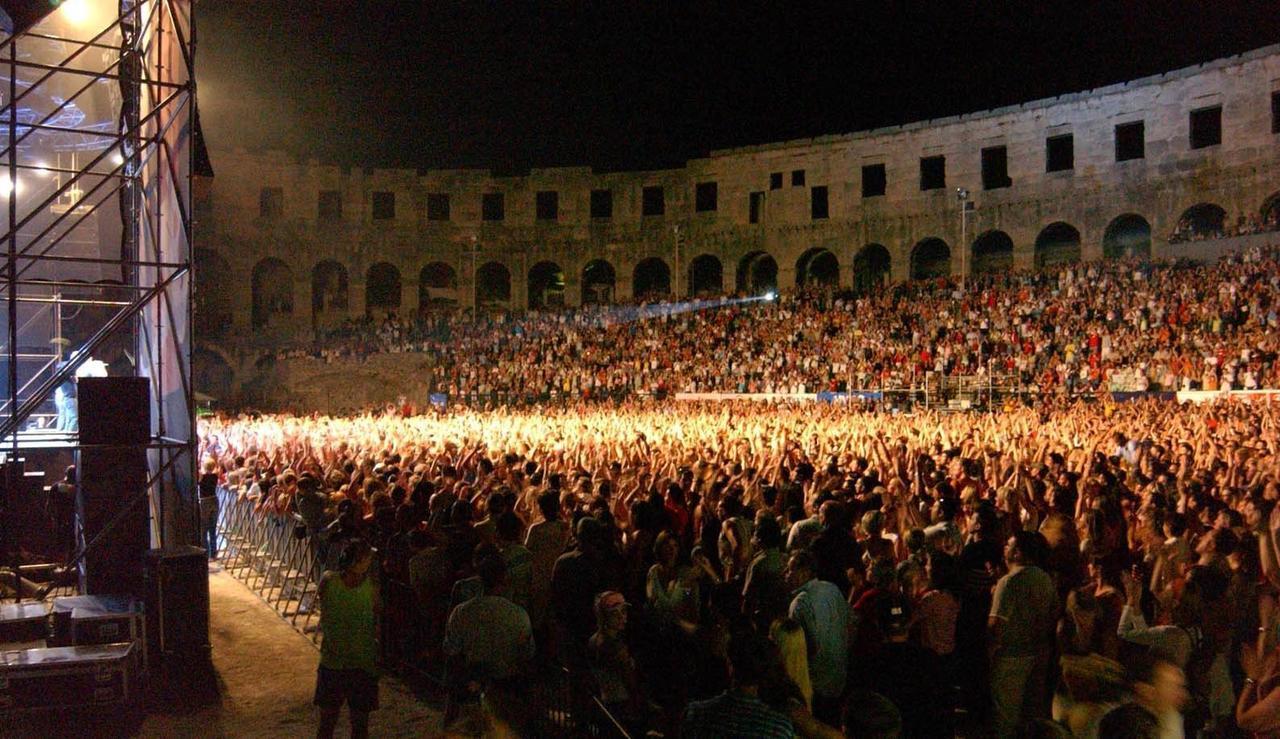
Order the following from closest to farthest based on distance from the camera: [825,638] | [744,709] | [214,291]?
[744,709], [825,638], [214,291]

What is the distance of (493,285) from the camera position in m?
52.3

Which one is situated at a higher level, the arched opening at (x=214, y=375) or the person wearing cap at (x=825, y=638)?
the arched opening at (x=214, y=375)

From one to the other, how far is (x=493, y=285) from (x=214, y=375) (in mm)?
15789

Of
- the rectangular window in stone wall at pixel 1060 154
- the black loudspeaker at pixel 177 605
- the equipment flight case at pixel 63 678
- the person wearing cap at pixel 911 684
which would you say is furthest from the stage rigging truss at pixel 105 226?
the rectangular window in stone wall at pixel 1060 154

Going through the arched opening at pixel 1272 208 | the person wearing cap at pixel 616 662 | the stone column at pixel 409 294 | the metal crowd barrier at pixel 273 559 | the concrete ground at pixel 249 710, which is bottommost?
the concrete ground at pixel 249 710

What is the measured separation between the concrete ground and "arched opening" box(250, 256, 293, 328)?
132 ft

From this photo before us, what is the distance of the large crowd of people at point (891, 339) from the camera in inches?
970

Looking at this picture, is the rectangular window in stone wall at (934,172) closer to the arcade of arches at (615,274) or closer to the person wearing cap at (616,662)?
the arcade of arches at (615,274)

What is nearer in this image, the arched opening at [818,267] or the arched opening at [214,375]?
the arched opening at [214,375]

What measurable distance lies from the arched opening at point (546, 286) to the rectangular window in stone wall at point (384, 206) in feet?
26.2

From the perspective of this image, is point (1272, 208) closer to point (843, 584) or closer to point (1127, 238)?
point (1127, 238)

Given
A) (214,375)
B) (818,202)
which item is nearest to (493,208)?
(214,375)

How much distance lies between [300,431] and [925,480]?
13644 millimetres

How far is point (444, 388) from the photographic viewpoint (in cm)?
3684
